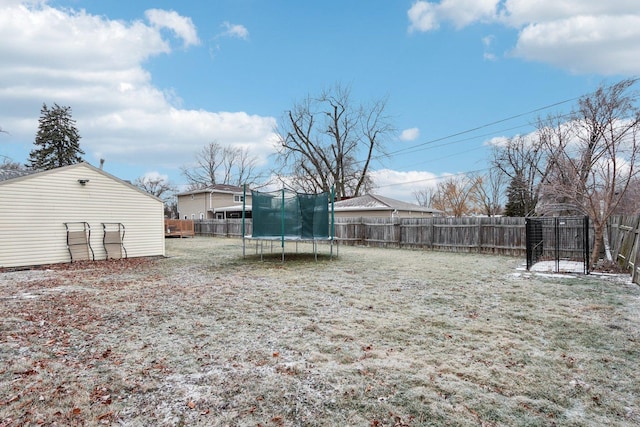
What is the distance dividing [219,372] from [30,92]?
1450 centimetres

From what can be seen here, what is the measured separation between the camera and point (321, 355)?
3168 mm

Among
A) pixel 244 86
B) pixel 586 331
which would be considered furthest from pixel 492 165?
pixel 586 331

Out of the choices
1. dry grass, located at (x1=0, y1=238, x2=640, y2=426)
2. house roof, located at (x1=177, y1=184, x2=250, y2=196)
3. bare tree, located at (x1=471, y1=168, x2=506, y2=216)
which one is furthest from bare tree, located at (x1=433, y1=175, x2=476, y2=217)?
dry grass, located at (x1=0, y1=238, x2=640, y2=426)

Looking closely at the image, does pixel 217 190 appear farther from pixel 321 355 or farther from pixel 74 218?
pixel 321 355

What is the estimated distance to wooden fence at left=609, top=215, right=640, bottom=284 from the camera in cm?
633

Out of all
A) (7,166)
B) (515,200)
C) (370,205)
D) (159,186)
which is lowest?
(370,205)

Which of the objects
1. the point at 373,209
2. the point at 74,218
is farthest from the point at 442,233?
the point at 74,218

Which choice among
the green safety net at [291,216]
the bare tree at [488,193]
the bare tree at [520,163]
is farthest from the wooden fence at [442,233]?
the bare tree at [488,193]

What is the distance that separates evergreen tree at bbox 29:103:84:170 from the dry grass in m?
28.6

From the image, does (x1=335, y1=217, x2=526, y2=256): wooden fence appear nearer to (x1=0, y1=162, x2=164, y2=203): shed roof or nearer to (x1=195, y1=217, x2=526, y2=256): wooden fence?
(x1=195, y1=217, x2=526, y2=256): wooden fence

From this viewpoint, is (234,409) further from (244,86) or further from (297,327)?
(244,86)

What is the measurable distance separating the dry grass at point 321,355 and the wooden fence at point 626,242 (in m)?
0.64

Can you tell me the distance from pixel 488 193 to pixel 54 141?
36316 millimetres

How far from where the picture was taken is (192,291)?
604cm
